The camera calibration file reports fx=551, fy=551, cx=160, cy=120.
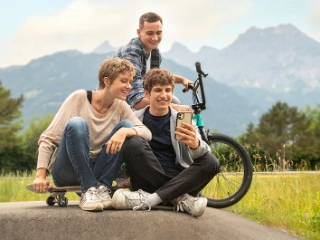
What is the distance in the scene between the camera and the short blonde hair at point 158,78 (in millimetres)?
3975

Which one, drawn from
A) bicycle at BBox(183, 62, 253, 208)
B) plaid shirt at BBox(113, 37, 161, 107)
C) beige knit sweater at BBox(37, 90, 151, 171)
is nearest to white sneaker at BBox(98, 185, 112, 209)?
beige knit sweater at BBox(37, 90, 151, 171)

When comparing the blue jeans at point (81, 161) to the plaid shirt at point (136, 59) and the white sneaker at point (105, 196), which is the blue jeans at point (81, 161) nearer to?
the white sneaker at point (105, 196)

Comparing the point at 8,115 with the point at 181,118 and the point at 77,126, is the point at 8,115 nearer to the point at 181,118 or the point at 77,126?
the point at 77,126

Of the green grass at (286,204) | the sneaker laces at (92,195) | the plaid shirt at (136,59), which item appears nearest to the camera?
the sneaker laces at (92,195)

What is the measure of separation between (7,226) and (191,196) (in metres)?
1.37

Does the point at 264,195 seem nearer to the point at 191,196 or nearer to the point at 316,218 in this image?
the point at 316,218

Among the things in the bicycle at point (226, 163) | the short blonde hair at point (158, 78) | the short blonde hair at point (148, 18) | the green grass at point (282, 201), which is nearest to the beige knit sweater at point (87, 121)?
the short blonde hair at point (158, 78)

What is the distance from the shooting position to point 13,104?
155 ft

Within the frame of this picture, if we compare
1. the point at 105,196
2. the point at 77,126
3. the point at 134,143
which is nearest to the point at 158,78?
the point at 134,143

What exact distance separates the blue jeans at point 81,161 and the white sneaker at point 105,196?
4 centimetres

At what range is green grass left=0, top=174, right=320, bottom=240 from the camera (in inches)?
219

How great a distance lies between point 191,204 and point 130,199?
46 centimetres

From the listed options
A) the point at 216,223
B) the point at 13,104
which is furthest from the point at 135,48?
the point at 13,104

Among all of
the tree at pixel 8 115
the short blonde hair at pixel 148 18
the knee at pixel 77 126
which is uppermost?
the tree at pixel 8 115
